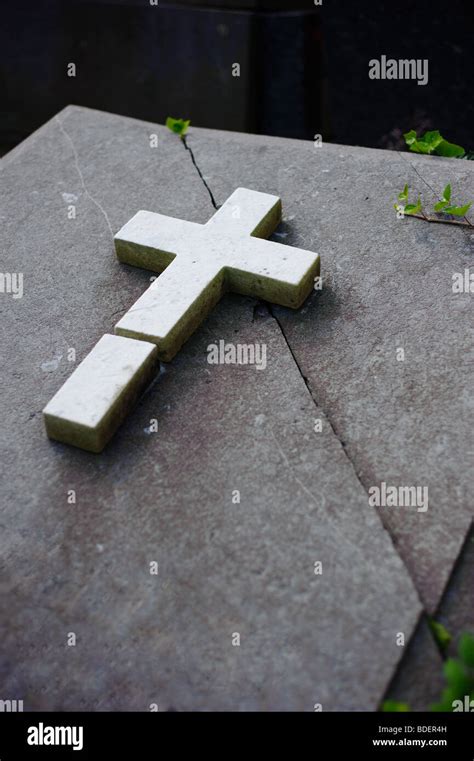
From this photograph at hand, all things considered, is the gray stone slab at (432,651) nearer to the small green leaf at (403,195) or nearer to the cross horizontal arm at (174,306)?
the cross horizontal arm at (174,306)

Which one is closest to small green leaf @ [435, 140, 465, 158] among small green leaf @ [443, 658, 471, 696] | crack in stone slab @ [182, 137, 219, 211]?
crack in stone slab @ [182, 137, 219, 211]

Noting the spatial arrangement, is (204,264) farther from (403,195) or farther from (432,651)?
(432,651)

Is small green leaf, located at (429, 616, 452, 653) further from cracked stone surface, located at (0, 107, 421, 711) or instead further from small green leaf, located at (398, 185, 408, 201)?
small green leaf, located at (398, 185, 408, 201)

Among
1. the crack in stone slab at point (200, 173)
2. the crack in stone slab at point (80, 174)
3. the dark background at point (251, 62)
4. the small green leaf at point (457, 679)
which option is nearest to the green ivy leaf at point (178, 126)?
the crack in stone slab at point (200, 173)

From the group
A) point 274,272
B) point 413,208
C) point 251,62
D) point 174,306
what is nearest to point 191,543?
point 174,306

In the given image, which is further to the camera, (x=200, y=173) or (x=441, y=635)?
(x=200, y=173)

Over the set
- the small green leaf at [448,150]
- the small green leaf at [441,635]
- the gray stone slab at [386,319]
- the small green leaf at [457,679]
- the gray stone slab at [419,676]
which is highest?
the small green leaf at [448,150]
